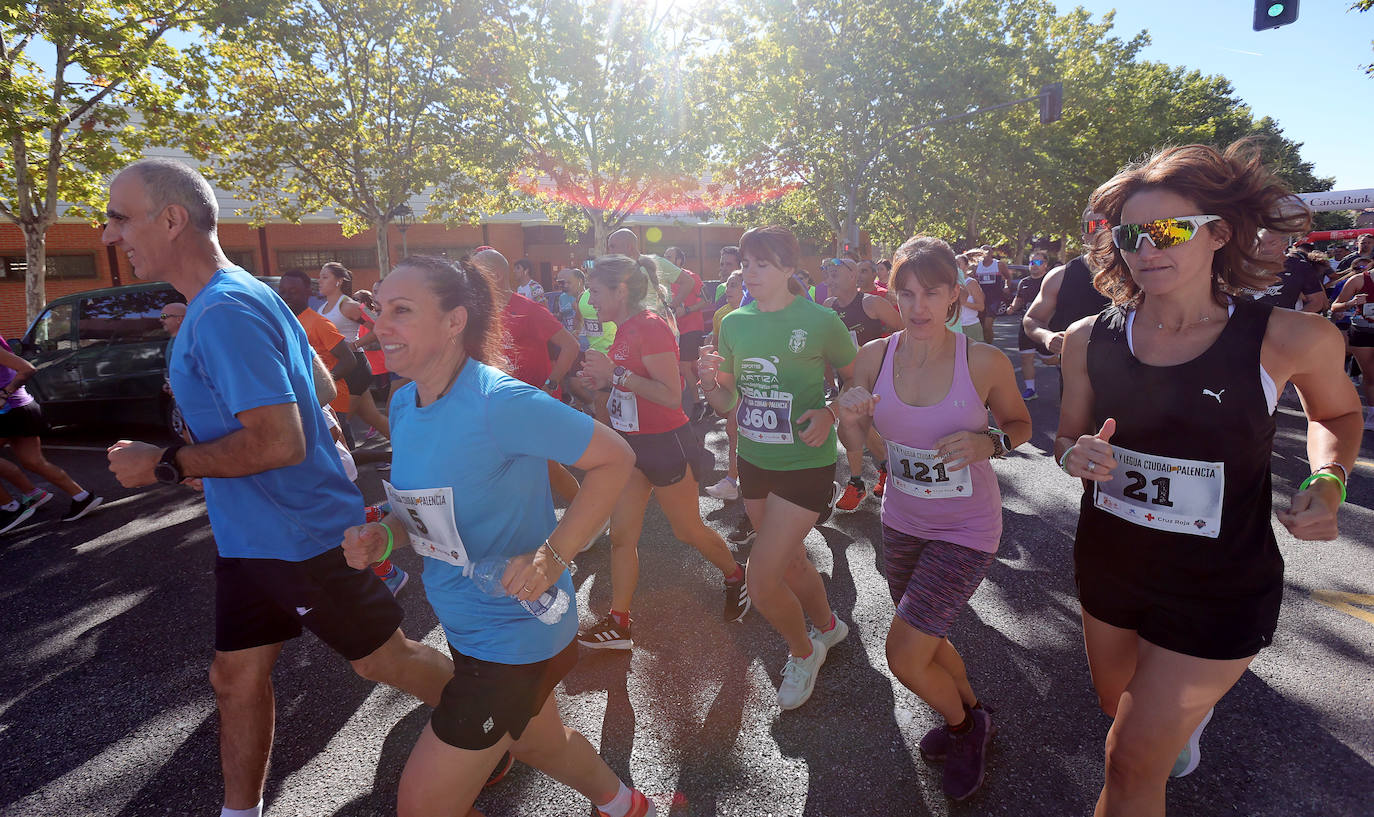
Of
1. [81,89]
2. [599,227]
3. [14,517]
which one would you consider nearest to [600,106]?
[599,227]

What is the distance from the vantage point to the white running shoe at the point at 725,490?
5902mm

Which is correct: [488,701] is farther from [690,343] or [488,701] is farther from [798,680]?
[690,343]

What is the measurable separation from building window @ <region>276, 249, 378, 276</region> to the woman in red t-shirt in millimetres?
23014

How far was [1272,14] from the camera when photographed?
330 inches

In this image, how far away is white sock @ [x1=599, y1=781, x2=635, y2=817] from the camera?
7.02 ft

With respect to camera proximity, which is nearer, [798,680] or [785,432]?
[798,680]

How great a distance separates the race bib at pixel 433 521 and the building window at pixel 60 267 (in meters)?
24.9

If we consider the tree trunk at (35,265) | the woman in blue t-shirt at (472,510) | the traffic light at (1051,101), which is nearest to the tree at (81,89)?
the tree trunk at (35,265)

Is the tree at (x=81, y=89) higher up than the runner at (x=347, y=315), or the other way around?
the tree at (x=81, y=89)

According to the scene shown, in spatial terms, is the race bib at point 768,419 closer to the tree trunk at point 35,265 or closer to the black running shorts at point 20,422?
the black running shorts at point 20,422

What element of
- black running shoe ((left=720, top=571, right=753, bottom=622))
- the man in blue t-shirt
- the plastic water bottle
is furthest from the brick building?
the plastic water bottle

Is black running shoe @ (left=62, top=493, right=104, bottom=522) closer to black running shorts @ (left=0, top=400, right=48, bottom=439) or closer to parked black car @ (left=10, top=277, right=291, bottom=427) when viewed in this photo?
black running shorts @ (left=0, top=400, right=48, bottom=439)

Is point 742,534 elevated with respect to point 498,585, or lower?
lower

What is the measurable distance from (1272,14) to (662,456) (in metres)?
10.1
